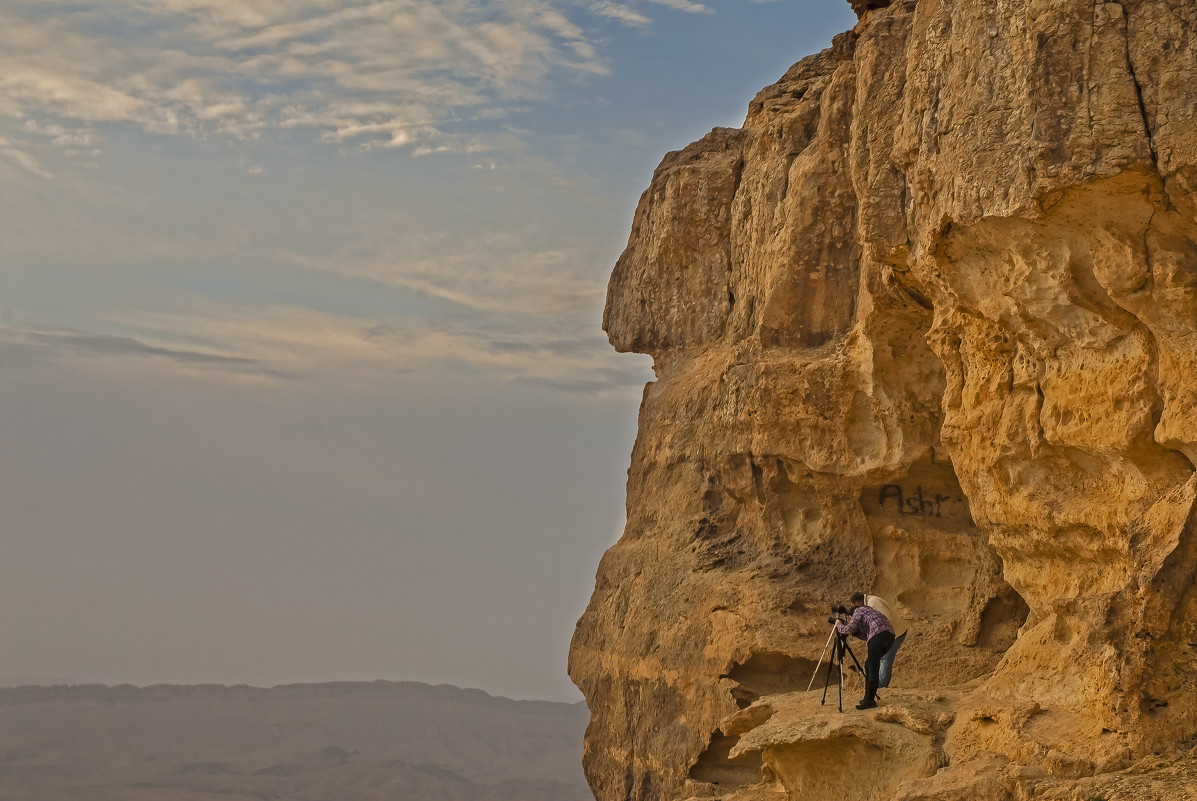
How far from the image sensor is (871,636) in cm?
1340

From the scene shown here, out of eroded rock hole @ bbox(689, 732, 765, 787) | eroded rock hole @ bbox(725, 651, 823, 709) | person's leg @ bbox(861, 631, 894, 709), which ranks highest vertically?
person's leg @ bbox(861, 631, 894, 709)

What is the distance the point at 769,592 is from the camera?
17.7 meters

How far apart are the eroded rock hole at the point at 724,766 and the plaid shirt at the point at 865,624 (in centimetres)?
433

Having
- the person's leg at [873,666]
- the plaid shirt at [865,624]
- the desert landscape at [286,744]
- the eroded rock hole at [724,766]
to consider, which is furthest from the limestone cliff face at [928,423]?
the desert landscape at [286,744]

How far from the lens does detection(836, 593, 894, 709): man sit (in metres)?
13.4

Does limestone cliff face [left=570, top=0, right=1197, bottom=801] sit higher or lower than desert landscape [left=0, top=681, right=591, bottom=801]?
higher

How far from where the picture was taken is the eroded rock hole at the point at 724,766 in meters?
17.5

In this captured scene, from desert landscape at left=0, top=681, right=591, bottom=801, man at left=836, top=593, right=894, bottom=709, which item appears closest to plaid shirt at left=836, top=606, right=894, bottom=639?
man at left=836, top=593, right=894, bottom=709

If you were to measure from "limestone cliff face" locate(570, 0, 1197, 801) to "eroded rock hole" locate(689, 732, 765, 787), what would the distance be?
4 cm

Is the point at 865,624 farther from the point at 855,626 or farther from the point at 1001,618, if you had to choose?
the point at 1001,618

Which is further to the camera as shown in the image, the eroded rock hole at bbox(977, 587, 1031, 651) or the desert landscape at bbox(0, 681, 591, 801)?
the desert landscape at bbox(0, 681, 591, 801)

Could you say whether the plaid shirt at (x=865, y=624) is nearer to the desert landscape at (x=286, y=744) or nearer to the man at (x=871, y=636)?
the man at (x=871, y=636)

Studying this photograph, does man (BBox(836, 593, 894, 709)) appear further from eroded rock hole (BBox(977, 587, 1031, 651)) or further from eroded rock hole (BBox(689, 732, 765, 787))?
eroded rock hole (BBox(689, 732, 765, 787))

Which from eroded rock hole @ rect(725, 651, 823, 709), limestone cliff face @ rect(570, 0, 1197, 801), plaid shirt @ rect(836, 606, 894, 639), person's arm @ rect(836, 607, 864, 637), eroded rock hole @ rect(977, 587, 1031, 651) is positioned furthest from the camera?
eroded rock hole @ rect(725, 651, 823, 709)
